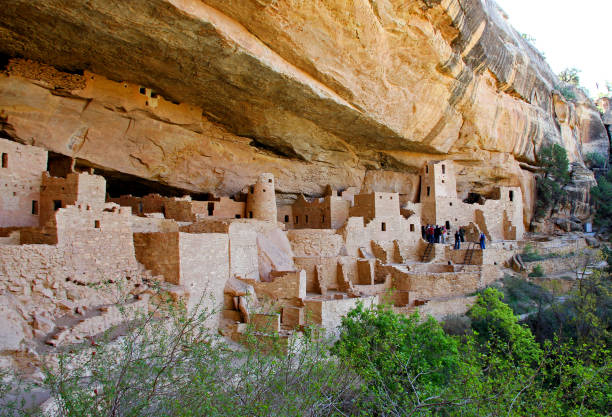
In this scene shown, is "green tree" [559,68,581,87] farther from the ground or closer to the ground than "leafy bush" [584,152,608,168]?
farther from the ground

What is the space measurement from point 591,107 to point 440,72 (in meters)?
20.8

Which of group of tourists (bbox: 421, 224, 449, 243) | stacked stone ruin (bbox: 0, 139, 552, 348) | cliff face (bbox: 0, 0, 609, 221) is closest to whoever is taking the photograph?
stacked stone ruin (bbox: 0, 139, 552, 348)

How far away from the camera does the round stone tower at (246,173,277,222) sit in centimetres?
1558

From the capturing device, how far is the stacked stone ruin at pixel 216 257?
7523 mm

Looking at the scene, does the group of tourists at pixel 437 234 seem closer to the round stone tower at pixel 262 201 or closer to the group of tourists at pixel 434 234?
the group of tourists at pixel 434 234

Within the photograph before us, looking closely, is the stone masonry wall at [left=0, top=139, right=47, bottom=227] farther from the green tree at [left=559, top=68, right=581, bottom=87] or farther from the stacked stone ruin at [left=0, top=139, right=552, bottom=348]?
the green tree at [left=559, top=68, right=581, bottom=87]

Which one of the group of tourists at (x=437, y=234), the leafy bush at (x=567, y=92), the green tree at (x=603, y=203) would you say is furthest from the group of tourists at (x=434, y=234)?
the leafy bush at (x=567, y=92)

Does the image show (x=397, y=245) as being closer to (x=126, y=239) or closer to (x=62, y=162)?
(x=126, y=239)

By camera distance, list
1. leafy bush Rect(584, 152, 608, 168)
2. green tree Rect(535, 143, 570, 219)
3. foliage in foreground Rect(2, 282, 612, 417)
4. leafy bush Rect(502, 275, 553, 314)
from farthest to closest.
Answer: leafy bush Rect(584, 152, 608, 168)
green tree Rect(535, 143, 570, 219)
leafy bush Rect(502, 275, 553, 314)
foliage in foreground Rect(2, 282, 612, 417)

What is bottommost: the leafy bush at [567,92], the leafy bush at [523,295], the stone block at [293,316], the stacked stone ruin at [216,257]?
the leafy bush at [523,295]

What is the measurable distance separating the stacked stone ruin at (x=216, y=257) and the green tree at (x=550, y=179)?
5.74m

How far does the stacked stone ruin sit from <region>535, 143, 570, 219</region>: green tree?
574cm

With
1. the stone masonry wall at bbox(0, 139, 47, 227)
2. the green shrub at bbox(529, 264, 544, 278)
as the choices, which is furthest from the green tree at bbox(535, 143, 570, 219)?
the stone masonry wall at bbox(0, 139, 47, 227)

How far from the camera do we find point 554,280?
663 inches
